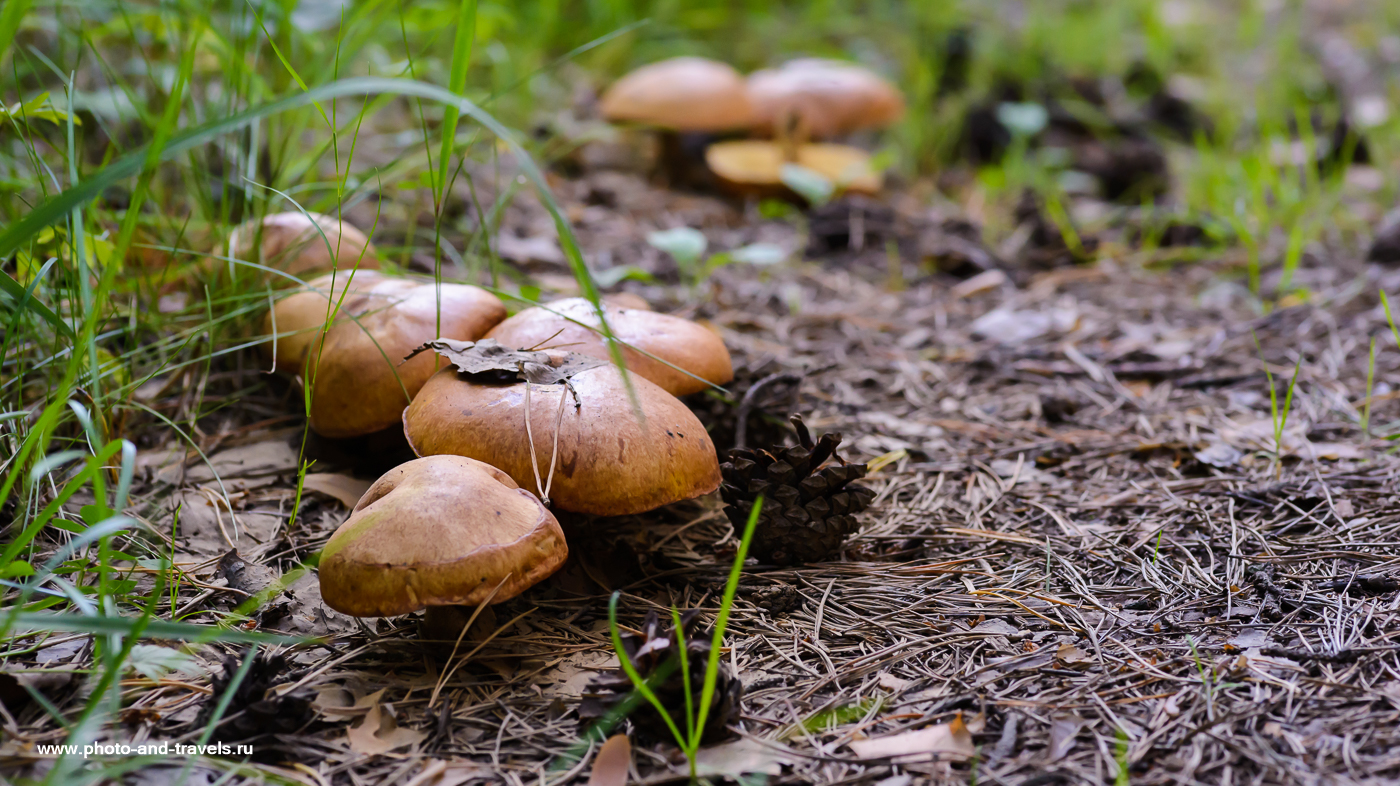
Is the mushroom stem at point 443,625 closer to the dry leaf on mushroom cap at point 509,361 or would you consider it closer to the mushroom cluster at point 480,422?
the mushroom cluster at point 480,422

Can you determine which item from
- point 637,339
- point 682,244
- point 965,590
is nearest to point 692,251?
point 682,244

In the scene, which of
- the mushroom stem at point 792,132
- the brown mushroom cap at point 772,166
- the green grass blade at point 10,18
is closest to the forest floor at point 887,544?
the green grass blade at point 10,18

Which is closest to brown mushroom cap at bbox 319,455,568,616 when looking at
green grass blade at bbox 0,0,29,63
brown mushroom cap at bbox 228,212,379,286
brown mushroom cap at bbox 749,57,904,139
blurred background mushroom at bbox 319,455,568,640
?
blurred background mushroom at bbox 319,455,568,640

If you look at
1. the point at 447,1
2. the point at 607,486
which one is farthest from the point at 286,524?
the point at 447,1

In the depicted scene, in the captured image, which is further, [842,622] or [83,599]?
[842,622]

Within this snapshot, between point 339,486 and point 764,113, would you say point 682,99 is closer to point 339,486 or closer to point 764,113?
point 764,113

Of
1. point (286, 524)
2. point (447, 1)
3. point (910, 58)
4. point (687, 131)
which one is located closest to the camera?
point (286, 524)

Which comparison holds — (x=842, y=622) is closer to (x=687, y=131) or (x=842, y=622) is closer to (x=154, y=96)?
(x=154, y=96)
